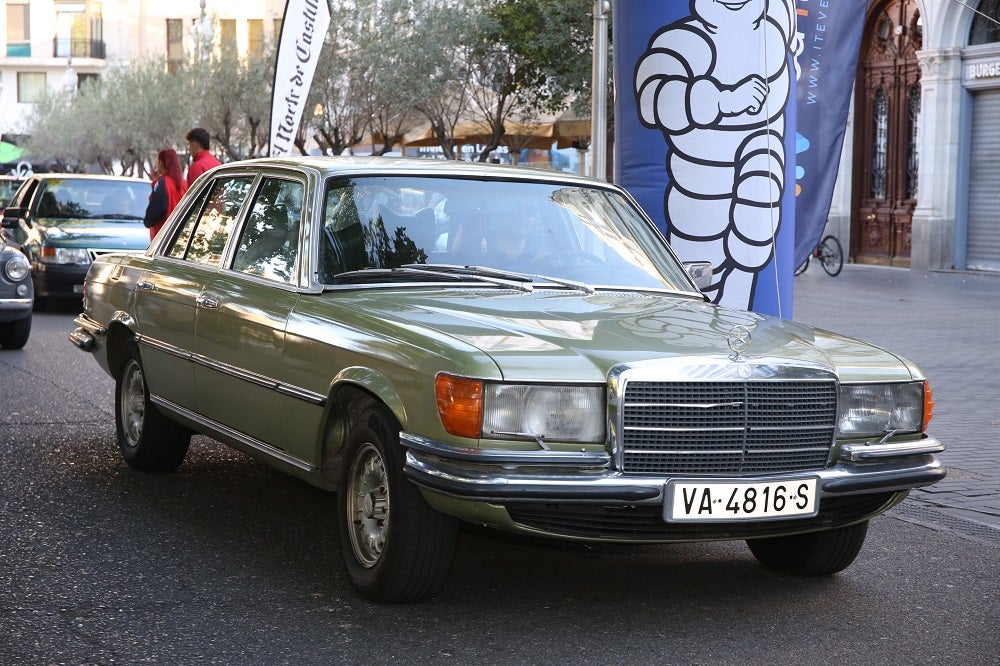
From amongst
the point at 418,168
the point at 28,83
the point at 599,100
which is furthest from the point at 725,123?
the point at 28,83

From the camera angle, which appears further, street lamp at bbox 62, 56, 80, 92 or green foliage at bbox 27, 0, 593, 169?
street lamp at bbox 62, 56, 80, 92

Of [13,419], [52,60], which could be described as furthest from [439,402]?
[52,60]

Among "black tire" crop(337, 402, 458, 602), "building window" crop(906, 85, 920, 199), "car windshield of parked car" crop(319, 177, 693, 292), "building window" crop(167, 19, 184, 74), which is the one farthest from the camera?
"building window" crop(167, 19, 184, 74)

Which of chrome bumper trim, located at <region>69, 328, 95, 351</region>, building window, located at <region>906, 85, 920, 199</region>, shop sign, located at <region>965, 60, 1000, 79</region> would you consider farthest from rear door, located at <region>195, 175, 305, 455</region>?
building window, located at <region>906, 85, 920, 199</region>

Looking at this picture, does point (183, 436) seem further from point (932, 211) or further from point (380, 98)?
point (380, 98)

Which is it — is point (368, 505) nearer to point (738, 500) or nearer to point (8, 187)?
point (738, 500)

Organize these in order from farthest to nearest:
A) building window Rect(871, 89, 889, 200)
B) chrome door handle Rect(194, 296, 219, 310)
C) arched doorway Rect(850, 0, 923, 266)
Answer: building window Rect(871, 89, 889, 200), arched doorway Rect(850, 0, 923, 266), chrome door handle Rect(194, 296, 219, 310)

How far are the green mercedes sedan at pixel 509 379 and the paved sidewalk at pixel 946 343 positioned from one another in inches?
66.5

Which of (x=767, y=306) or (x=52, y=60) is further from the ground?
(x=52, y=60)

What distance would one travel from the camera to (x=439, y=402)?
4457 millimetres

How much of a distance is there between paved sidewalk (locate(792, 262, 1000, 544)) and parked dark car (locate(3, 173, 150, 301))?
8209 millimetres

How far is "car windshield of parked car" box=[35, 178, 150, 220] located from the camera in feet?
58.8

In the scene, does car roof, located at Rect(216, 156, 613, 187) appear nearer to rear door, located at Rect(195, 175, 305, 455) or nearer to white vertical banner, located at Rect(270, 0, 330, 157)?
rear door, located at Rect(195, 175, 305, 455)

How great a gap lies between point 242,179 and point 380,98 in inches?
1012
